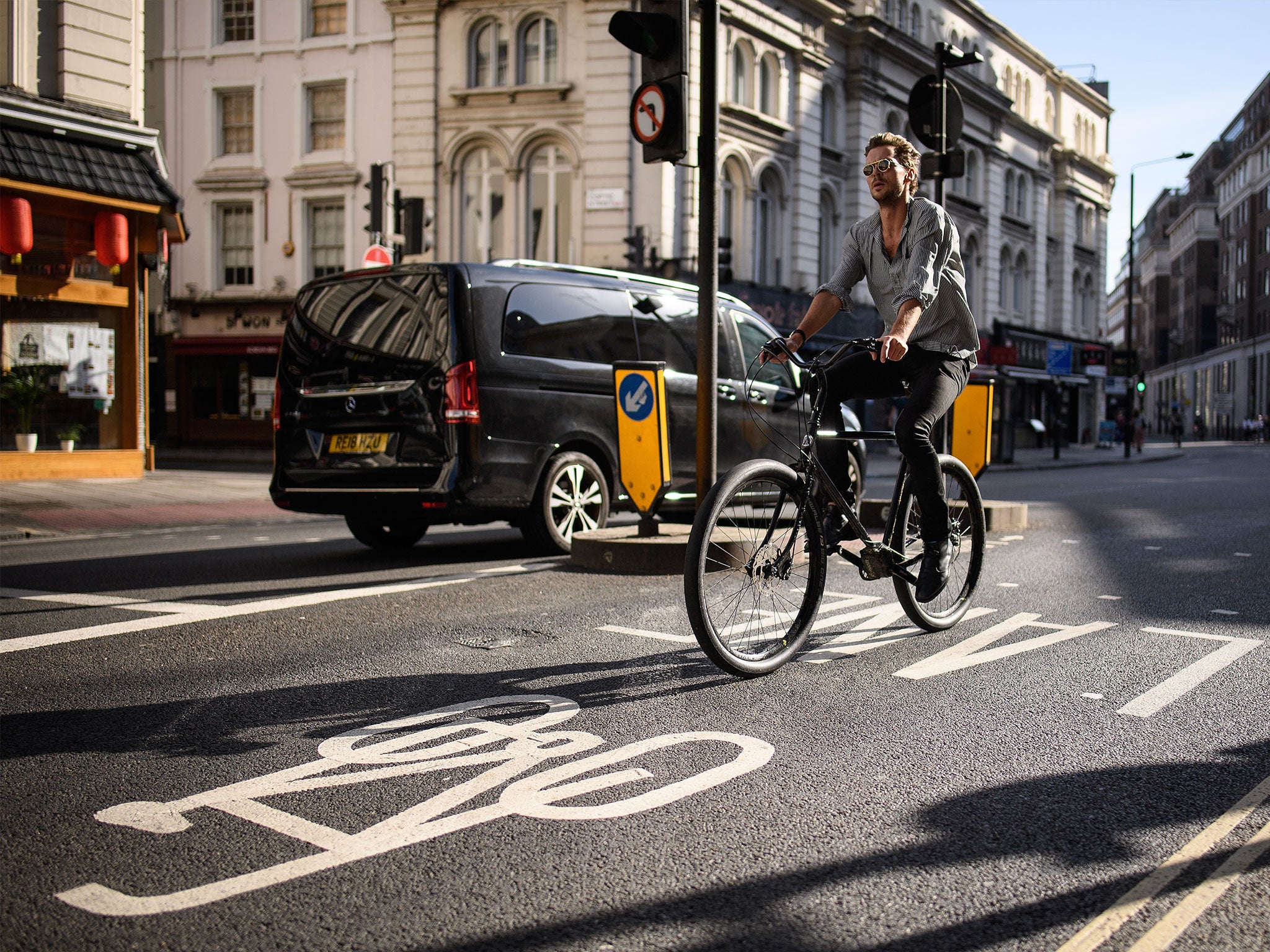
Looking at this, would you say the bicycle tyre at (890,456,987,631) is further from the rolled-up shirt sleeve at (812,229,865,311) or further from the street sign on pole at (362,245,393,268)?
the street sign on pole at (362,245,393,268)

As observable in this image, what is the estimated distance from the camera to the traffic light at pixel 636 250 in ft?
69.2

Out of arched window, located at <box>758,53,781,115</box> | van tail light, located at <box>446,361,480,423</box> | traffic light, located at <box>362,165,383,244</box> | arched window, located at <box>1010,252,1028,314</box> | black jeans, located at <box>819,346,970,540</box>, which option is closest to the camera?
black jeans, located at <box>819,346,970,540</box>

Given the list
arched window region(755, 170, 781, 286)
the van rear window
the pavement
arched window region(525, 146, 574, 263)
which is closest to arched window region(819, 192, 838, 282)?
arched window region(755, 170, 781, 286)

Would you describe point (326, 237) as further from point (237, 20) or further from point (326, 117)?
point (237, 20)

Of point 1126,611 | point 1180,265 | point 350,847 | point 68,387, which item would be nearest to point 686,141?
point 1126,611

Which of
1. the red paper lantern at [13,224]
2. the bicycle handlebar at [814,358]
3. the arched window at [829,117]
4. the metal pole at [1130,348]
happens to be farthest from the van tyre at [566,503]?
the metal pole at [1130,348]

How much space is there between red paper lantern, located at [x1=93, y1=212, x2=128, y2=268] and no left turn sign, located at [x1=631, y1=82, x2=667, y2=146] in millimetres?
12963

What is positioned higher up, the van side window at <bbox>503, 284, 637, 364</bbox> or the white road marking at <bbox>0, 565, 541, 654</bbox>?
the van side window at <bbox>503, 284, 637, 364</bbox>

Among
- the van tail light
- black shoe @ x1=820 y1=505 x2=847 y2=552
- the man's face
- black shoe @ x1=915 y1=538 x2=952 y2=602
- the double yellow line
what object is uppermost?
the man's face

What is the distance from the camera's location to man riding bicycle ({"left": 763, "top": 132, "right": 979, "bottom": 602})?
4520 mm

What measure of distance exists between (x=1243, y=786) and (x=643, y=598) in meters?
3.41

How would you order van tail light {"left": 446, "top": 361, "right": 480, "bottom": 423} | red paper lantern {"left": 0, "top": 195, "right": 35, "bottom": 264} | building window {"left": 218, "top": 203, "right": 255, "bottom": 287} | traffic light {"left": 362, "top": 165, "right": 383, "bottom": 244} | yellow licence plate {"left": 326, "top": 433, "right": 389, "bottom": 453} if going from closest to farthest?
van tail light {"left": 446, "top": 361, "right": 480, "bottom": 423} → yellow licence plate {"left": 326, "top": 433, "right": 389, "bottom": 453} → traffic light {"left": 362, "top": 165, "right": 383, "bottom": 244} → red paper lantern {"left": 0, "top": 195, "right": 35, "bottom": 264} → building window {"left": 218, "top": 203, "right": 255, "bottom": 287}

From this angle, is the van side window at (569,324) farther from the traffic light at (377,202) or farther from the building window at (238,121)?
the building window at (238,121)

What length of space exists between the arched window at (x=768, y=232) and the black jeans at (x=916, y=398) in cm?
2639
